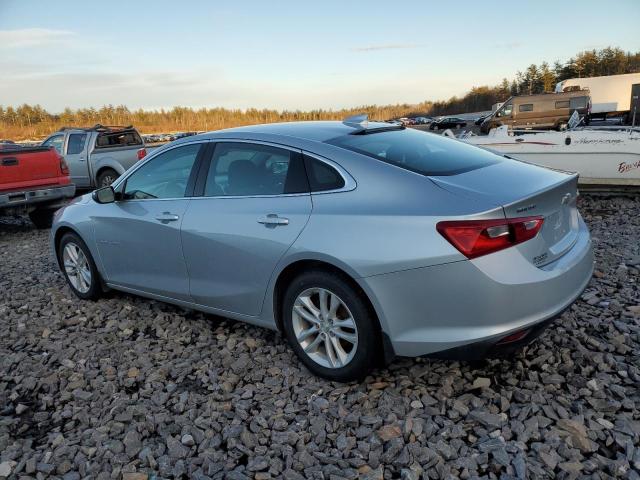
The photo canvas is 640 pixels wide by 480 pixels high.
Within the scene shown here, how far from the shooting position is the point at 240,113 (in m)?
74.0

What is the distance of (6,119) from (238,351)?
72.8m

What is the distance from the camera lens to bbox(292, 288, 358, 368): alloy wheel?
3084mm

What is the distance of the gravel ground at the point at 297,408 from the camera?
2.56m

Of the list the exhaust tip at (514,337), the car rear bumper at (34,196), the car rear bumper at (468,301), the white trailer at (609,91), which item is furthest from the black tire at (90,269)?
the white trailer at (609,91)

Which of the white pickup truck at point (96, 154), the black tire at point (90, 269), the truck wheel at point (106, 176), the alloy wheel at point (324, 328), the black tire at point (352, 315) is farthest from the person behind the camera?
the truck wheel at point (106, 176)

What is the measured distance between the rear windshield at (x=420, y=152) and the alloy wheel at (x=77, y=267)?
3.01 metres

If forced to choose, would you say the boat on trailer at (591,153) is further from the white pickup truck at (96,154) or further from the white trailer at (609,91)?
the white trailer at (609,91)

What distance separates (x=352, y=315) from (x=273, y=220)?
2.59 feet

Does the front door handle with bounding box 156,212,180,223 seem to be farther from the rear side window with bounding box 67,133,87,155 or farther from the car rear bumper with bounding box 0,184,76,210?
the rear side window with bounding box 67,133,87,155

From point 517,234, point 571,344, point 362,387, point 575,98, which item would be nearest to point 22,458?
point 362,387

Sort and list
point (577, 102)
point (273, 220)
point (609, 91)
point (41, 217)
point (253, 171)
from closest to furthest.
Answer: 1. point (273, 220)
2. point (253, 171)
3. point (41, 217)
4. point (577, 102)
5. point (609, 91)

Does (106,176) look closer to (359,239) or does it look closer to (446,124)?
(359,239)

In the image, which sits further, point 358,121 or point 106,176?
point 106,176

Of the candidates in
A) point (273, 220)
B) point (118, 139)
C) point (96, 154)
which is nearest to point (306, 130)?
point (273, 220)
